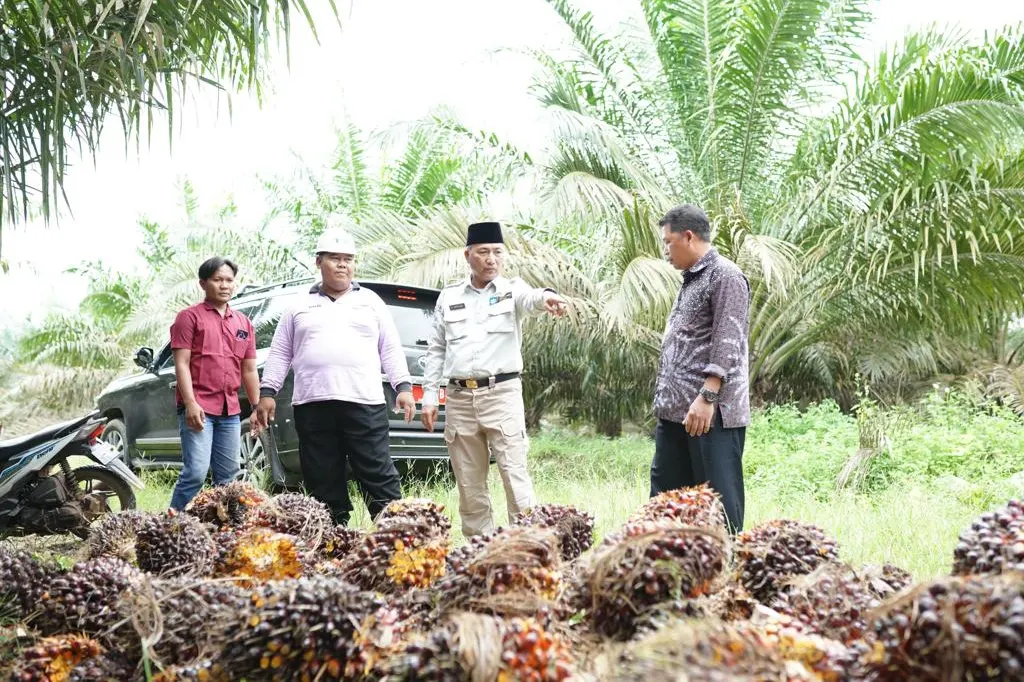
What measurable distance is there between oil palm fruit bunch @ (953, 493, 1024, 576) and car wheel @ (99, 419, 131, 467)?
811cm

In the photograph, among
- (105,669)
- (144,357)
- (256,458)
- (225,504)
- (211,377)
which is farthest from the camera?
(144,357)

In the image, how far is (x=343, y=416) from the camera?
15.9ft

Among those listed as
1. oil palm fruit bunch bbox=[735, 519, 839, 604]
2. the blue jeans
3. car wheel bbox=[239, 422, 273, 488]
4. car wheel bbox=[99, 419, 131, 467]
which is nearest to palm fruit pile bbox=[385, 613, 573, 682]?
oil palm fruit bunch bbox=[735, 519, 839, 604]

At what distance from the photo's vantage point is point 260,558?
8.71 feet

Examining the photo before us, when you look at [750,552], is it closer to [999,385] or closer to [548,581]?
[548,581]

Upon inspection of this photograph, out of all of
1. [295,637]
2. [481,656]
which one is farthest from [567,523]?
[481,656]

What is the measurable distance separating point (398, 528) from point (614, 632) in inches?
34.2

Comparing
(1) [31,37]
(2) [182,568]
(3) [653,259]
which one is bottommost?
(2) [182,568]

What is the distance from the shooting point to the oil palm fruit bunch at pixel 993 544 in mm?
1584

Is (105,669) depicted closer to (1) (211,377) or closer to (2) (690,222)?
(2) (690,222)

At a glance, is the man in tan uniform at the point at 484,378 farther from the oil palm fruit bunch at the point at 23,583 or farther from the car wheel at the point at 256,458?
the oil palm fruit bunch at the point at 23,583

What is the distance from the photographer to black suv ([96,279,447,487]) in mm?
6488

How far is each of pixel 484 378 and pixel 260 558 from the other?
84.4 inches

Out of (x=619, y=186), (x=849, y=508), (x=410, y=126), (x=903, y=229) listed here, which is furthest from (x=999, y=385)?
(x=410, y=126)
